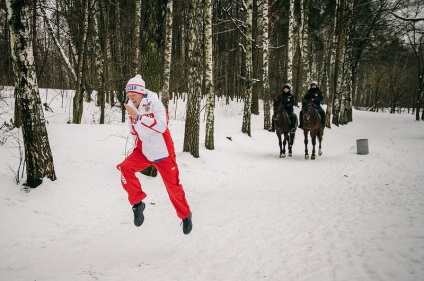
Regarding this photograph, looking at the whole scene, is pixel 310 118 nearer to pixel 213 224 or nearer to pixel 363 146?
pixel 363 146

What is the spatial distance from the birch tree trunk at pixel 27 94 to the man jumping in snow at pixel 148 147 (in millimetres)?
2173

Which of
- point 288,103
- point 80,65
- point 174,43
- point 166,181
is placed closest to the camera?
point 166,181

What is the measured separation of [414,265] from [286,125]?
26.8 ft

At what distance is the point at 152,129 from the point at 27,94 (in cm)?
284

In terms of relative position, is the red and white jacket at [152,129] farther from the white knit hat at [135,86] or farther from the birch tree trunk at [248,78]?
the birch tree trunk at [248,78]

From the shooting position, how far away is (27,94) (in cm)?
479

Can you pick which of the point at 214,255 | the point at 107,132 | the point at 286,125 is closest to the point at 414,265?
the point at 214,255

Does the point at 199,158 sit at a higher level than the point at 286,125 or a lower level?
lower

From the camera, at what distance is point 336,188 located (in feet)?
21.6

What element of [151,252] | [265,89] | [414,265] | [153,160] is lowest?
[151,252]

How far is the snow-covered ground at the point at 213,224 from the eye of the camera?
315 centimetres

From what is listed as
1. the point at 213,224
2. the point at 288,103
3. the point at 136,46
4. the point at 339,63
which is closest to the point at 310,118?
the point at 288,103

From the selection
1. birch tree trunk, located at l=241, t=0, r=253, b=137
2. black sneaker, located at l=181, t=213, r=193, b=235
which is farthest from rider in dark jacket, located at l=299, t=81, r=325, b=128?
black sneaker, located at l=181, t=213, r=193, b=235

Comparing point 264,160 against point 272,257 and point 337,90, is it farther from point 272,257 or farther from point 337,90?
point 337,90
